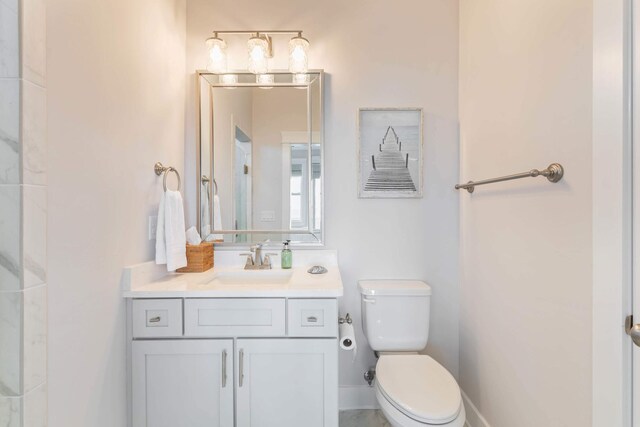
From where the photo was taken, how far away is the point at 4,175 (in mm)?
784

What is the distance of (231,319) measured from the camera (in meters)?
1.25

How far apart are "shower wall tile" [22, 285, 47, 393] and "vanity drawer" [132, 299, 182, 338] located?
1.26 ft

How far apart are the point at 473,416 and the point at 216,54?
8.14 ft

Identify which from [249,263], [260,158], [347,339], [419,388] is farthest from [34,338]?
[419,388]

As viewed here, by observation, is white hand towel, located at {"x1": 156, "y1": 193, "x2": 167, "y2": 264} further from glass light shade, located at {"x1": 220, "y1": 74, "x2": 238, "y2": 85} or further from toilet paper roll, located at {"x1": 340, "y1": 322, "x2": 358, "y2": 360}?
toilet paper roll, located at {"x1": 340, "y1": 322, "x2": 358, "y2": 360}

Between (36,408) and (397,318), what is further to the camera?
(397,318)

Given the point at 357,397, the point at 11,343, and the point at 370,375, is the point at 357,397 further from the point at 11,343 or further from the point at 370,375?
the point at 11,343

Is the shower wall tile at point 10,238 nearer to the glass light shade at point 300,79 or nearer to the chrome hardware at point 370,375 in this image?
the glass light shade at point 300,79

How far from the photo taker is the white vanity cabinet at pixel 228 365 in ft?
4.05

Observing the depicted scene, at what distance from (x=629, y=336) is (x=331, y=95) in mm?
1616

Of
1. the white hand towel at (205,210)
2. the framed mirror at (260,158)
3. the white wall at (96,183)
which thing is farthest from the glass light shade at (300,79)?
the white hand towel at (205,210)

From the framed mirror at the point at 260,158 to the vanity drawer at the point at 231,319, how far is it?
→ 1.87 feet

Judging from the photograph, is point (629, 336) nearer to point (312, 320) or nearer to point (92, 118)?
point (312, 320)

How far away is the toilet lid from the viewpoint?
1.10 meters
